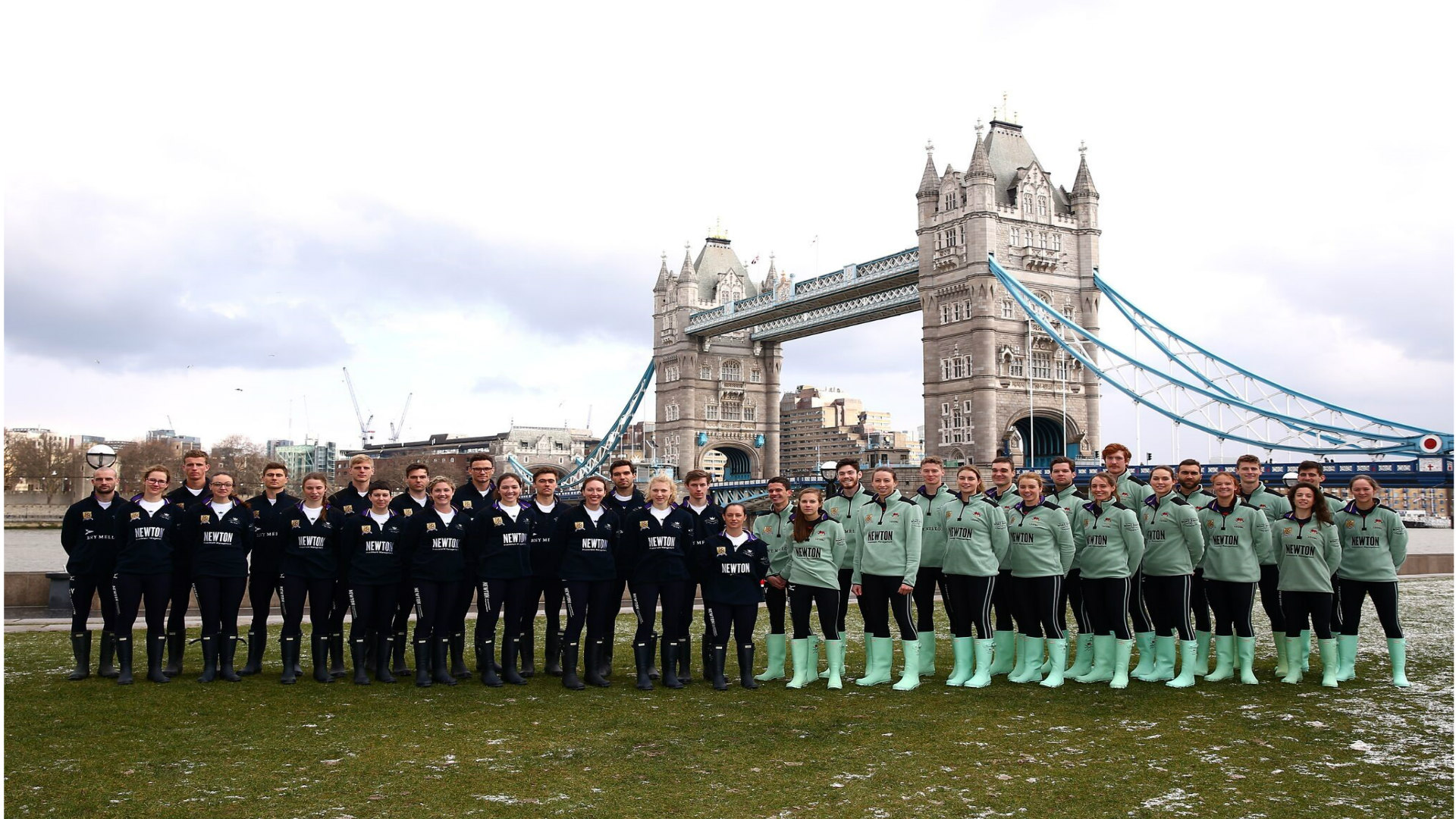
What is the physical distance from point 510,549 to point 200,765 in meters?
→ 2.75

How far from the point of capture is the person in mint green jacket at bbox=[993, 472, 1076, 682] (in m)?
8.20

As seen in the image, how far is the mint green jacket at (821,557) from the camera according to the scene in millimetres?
8188

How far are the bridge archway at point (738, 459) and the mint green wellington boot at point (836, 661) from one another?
6425 cm

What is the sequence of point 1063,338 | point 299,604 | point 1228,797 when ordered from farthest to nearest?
1. point 1063,338
2. point 299,604
3. point 1228,797

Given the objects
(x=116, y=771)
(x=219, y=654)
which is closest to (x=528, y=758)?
(x=116, y=771)

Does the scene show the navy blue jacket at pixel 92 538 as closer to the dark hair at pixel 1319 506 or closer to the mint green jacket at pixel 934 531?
the mint green jacket at pixel 934 531

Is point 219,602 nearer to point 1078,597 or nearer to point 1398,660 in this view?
point 1078,597

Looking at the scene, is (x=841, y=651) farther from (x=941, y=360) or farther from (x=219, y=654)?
(x=941, y=360)

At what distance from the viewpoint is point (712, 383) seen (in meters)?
73.9

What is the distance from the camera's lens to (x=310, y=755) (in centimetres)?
584

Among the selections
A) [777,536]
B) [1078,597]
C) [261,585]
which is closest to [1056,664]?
[1078,597]

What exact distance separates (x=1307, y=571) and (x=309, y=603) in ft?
24.1

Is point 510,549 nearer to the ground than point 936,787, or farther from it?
farther from it

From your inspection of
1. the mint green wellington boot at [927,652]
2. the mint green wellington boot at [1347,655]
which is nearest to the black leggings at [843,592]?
the mint green wellington boot at [927,652]
